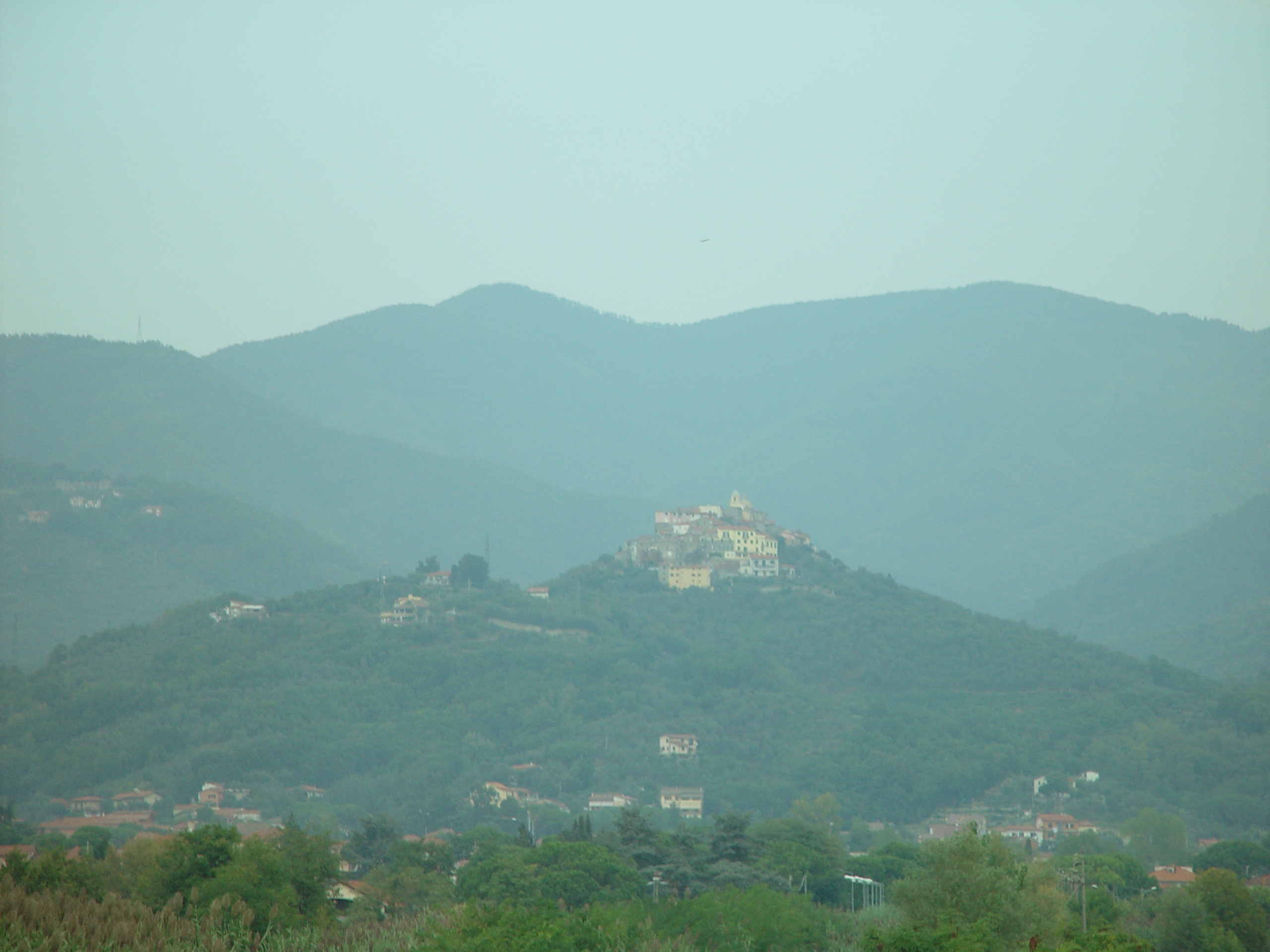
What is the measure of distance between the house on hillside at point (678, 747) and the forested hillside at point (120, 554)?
51913mm

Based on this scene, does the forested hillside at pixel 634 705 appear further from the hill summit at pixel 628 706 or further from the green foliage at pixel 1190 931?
the green foliage at pixel 1190 931

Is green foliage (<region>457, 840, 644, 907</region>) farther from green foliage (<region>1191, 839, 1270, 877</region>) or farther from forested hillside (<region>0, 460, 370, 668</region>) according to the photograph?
forested hillside (<region>0, 460, 370, 668</region>)

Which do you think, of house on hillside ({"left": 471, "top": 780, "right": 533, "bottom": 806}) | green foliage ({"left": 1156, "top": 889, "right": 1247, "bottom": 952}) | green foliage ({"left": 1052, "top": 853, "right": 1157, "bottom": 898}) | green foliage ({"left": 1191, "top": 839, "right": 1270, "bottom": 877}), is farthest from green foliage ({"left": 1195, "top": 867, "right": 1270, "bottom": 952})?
house on hillside ({"left": 471, "top": 780, "right": 533, "bottom": 806})

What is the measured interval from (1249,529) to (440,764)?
103 m

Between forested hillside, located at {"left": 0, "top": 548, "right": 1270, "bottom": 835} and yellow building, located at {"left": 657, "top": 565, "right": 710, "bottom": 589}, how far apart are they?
1.04 meters

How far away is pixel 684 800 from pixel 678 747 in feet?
35.0

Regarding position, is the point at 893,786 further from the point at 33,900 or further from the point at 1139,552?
the point at 1139,552

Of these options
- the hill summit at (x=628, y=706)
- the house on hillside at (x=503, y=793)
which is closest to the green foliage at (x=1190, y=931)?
the hill summit at (x=628, y=706)

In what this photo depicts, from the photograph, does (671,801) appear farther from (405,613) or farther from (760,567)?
(760,567)

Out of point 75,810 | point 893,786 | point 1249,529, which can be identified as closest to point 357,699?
point 75,810

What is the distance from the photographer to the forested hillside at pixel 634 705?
81.0 m

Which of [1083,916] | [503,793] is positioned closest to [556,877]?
[1083,916]

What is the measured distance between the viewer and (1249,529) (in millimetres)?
152500

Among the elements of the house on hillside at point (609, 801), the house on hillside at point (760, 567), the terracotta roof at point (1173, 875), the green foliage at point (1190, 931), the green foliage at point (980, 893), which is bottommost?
the house on hillside at point (609, 801)
